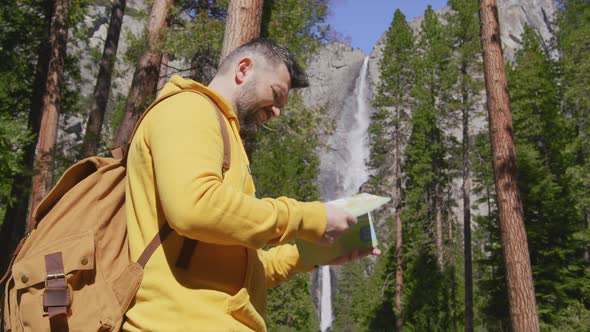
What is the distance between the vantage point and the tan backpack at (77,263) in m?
1.39

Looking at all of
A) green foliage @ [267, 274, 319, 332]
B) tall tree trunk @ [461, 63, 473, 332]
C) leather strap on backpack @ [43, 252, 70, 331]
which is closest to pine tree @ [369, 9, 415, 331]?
tall tree trunk @ [461, 63, 473, 332]

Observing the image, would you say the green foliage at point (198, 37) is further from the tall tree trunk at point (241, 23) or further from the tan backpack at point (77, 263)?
the tan backpack at point (77, 263)

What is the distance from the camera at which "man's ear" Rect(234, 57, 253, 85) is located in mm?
1772

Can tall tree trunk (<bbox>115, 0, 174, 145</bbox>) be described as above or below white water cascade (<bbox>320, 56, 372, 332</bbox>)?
below

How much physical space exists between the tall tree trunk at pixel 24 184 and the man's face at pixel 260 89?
10.2 meters

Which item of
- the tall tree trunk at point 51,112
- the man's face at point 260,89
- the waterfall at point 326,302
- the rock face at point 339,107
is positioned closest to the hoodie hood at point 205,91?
the man's face at point 260,89

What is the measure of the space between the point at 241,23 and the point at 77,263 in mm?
3392

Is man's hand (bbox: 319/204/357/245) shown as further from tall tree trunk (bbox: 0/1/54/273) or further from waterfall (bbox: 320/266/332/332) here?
waterfall (bbox: 320/266/332/332)

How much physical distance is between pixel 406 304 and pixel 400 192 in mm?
5765

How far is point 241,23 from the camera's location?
14.8ft

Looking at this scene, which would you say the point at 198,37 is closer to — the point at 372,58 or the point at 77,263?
the point at 77,263

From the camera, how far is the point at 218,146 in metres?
1.48

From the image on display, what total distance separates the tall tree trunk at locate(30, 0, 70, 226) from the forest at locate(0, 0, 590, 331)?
3 cm

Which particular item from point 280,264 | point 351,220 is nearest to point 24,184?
point 280,264
